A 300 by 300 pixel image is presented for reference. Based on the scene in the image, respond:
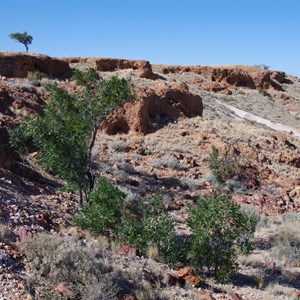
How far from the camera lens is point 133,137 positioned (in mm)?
19719

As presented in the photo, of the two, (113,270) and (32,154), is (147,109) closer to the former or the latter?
(32,154)

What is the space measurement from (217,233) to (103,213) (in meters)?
2.41

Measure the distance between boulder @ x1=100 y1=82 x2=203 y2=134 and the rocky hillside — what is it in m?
0.05

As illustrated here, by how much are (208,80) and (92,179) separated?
39047mm

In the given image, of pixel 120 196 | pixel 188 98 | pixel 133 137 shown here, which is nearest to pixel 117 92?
pixel 120 196

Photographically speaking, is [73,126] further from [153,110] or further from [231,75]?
[231,75]

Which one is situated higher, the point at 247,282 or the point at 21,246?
the point at 21,246

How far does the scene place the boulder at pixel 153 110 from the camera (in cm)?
2016

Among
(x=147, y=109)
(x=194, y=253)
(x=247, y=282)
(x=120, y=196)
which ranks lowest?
(x=247, y=282)

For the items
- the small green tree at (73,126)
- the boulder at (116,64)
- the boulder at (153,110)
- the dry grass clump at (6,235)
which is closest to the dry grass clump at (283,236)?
the small green tree at (73,126)

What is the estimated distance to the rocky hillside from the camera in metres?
7.43

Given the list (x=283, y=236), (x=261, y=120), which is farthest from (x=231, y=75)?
(x=283, y=236)

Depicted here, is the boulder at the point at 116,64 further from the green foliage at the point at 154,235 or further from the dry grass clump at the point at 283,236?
the green foliage at the point at 154,235

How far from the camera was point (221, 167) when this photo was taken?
1695 cm
